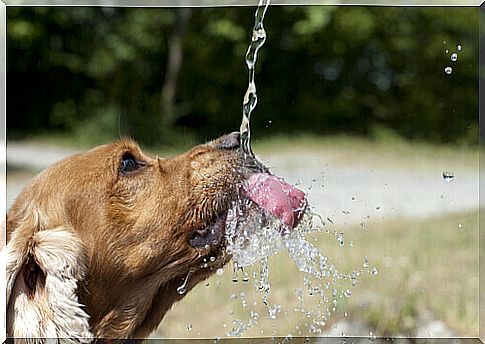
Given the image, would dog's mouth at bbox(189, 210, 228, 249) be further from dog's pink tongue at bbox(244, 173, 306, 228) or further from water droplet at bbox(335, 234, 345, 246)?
water droplet at bbox(335, 234, 345, 246)

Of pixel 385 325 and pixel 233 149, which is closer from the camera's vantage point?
pixel 233 149

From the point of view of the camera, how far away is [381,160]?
3.58 meters

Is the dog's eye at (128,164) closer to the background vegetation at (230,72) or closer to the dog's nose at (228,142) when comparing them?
the dog's nose at (228,142)

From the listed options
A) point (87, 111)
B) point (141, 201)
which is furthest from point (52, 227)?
point (87, 111)

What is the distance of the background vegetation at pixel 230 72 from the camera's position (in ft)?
10.9

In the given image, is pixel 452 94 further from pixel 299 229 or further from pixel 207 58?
pixel 299 229

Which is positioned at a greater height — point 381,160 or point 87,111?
point 87,111

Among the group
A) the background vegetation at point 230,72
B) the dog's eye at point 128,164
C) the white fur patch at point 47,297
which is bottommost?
the white fur patch at point 47,297

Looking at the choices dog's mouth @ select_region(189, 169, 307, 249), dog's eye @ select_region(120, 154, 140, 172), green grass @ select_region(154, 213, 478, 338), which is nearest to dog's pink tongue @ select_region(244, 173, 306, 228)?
dog's mouth @ select_region(189, 169, 307, 249)

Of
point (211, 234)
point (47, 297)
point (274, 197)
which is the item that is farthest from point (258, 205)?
point (47, 297)

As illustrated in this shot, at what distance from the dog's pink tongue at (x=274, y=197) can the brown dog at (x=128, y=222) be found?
0.14ft

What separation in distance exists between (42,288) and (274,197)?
27.7 inches

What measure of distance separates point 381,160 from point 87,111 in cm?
126

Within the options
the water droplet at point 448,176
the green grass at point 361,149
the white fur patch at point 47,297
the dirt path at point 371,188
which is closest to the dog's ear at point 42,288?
the white fur patch at point 47,297
